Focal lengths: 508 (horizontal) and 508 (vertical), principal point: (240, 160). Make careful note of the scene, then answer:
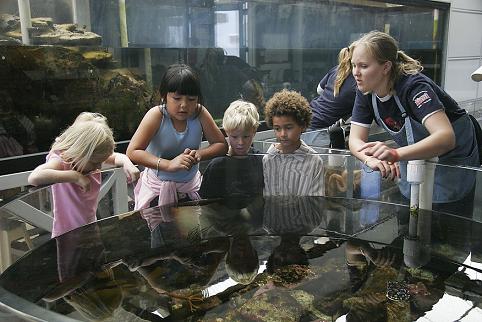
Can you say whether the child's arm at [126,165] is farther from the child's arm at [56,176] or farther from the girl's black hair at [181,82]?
the girl's black hair at [181,82]

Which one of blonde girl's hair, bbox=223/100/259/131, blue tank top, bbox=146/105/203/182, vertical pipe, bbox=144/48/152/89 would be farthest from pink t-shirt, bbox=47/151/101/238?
vertical pipe, bbox=144/48/152/89

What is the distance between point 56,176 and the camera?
2.30 m

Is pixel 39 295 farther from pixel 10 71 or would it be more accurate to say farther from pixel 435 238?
pixel 10 71

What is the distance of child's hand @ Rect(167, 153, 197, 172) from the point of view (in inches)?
99.8

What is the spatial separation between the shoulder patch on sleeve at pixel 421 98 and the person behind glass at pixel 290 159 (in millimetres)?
688

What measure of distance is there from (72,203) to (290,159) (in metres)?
1.15

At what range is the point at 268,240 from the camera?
2.26 meters

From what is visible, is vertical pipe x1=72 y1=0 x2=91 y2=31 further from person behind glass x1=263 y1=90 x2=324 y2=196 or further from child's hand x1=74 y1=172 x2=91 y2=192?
child's hand x1=74 y1=172 x2=91 y2=192

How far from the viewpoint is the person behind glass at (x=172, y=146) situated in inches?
102

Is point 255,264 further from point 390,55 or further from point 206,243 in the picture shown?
point 390,55

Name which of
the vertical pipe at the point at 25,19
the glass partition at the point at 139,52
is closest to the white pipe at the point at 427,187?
the glass partition at the point at 139,52

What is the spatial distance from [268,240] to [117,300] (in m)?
0.77

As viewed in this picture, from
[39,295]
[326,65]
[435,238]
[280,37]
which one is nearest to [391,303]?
[435,238]

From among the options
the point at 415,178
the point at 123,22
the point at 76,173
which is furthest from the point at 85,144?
the point at 123,22
